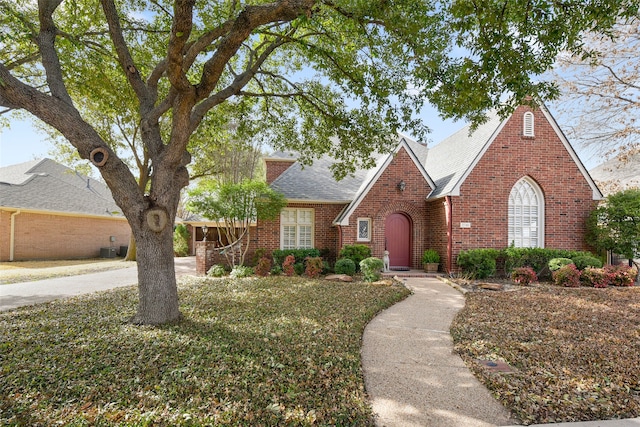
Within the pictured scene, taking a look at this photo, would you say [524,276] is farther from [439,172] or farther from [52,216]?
[52,216]

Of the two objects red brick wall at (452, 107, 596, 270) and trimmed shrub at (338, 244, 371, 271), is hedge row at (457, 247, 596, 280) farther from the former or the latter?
trimmed shrub at (338, 244, 371, 271)

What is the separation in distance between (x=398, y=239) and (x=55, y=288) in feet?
39.2

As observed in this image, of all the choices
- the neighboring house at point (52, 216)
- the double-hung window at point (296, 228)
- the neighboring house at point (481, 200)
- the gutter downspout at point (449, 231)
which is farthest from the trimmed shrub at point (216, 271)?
the gutter downspout at point (449, 231)

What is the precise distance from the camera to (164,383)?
11.2ft

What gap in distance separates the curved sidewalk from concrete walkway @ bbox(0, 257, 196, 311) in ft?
26.9

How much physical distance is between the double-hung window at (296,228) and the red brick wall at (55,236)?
1484 cm

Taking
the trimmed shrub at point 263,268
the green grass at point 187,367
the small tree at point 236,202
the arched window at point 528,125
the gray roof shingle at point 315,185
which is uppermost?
the arched window at point 528,125

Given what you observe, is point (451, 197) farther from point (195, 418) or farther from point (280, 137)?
point (195, 418)

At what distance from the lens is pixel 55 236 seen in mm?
17969

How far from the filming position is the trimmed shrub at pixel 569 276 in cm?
979

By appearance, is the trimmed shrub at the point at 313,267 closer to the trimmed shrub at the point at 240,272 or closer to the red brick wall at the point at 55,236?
the trimmed shrub at the point at 240,272

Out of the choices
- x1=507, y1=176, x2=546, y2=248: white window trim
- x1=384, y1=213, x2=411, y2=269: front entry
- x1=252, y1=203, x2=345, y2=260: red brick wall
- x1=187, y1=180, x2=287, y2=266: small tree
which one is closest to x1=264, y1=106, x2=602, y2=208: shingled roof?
x1=252, y1=203, x2=345, y2=260: red brick wall

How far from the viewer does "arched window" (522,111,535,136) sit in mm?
11645

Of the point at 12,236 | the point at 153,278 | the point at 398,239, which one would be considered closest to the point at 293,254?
the point at 398,239
